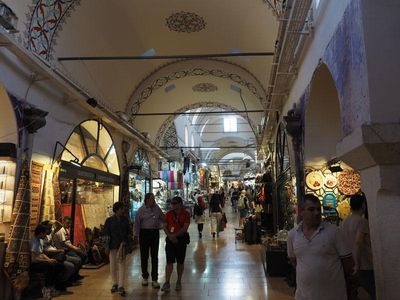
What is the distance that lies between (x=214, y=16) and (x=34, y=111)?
473cm

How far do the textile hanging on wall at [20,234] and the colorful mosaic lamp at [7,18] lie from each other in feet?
6.45

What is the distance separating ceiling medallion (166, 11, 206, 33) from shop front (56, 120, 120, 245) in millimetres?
2925

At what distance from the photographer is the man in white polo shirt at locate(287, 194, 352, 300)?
8.14ft

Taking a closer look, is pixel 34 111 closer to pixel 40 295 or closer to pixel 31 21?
pixel 31 21

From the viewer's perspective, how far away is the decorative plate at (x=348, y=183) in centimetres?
601

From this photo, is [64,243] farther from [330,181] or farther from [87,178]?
[330,181]

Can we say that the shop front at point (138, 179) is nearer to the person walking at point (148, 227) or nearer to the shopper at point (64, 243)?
the shopper at point (64, 243)

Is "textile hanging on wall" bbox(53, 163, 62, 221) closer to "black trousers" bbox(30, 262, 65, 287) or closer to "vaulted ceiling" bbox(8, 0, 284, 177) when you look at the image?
"black trousers" bbox(30, 262, 65, 287)

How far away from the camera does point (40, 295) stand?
5.16 metres

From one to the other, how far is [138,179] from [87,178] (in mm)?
4483

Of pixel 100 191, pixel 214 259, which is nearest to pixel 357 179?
pixel 214 259

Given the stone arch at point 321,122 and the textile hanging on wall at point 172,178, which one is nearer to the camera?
the stone arch at point 321,122

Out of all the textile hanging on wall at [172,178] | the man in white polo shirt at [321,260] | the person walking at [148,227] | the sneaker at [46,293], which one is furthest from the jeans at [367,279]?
the textile hanging on wall at [172,178]

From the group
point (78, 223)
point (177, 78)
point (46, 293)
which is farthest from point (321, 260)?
point (177, 78)
